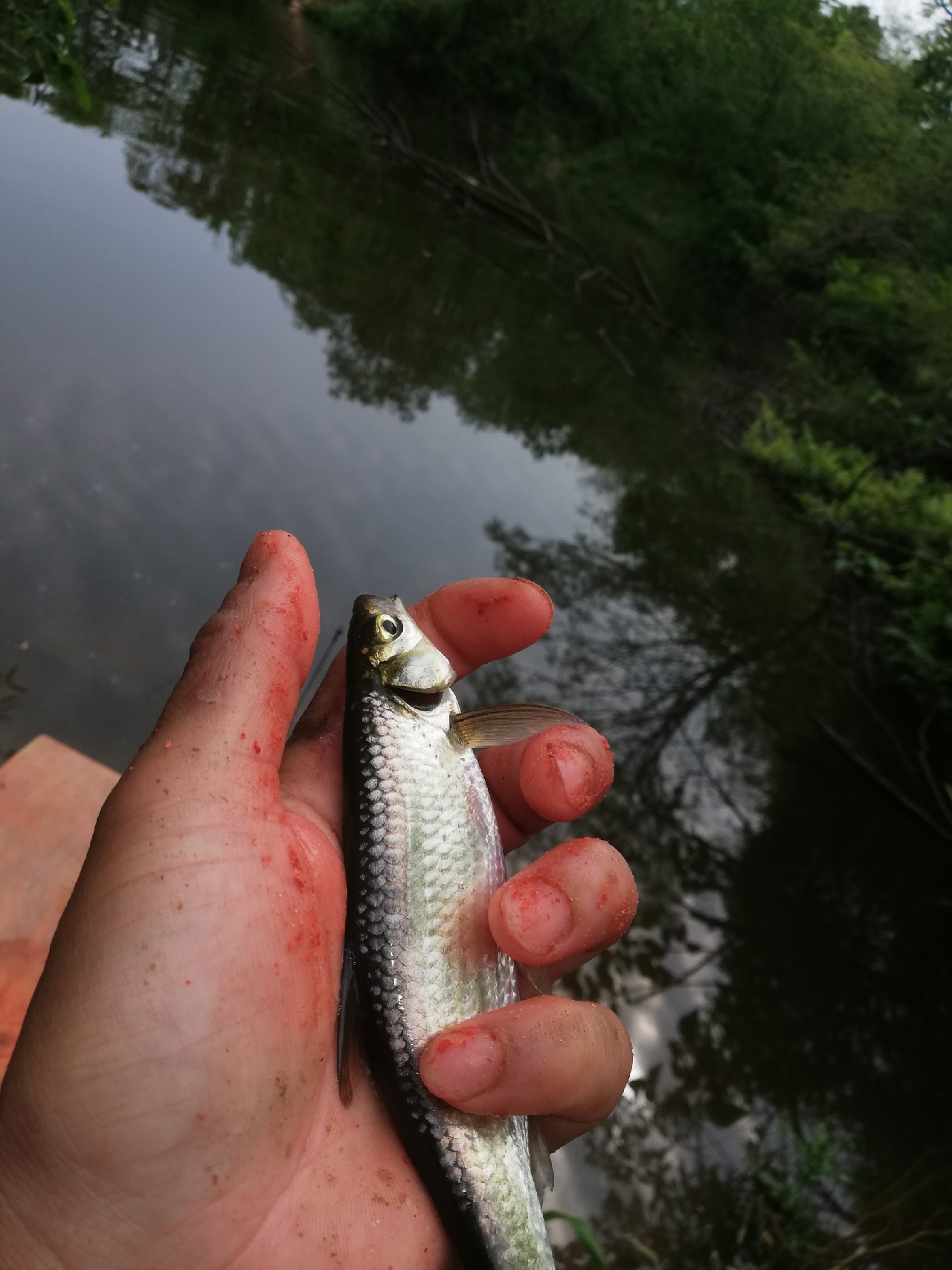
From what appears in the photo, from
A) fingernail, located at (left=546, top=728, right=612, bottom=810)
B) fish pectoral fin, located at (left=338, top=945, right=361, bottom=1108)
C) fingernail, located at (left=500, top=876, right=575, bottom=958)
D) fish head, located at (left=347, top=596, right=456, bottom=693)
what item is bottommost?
fish pectoral fin, located at (left=338, top=945, right=361, bottom=1108)

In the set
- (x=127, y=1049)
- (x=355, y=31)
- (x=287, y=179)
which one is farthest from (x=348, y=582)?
(x=355, y=31)

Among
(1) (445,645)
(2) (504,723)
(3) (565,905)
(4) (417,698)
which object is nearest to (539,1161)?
(3) (565,905)

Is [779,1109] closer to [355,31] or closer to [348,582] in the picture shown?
[348,582]

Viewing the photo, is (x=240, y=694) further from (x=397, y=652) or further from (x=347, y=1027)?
(x=347, y=1027)

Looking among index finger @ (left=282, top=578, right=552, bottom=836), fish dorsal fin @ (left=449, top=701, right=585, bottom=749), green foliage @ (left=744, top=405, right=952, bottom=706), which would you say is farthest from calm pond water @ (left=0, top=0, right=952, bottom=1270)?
fish dorsal fin @ (left=449, top=701, right=585, bottom=749)

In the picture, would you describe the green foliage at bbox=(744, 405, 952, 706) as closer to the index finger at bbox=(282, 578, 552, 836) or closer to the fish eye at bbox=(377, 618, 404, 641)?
the index finger at bbox=(282, 578, 552, 836)

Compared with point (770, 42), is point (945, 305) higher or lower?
lower

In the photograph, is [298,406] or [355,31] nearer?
[298,406]

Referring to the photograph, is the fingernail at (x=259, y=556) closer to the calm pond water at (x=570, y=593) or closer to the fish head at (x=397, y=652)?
the fish head at (x=397, y=652)
